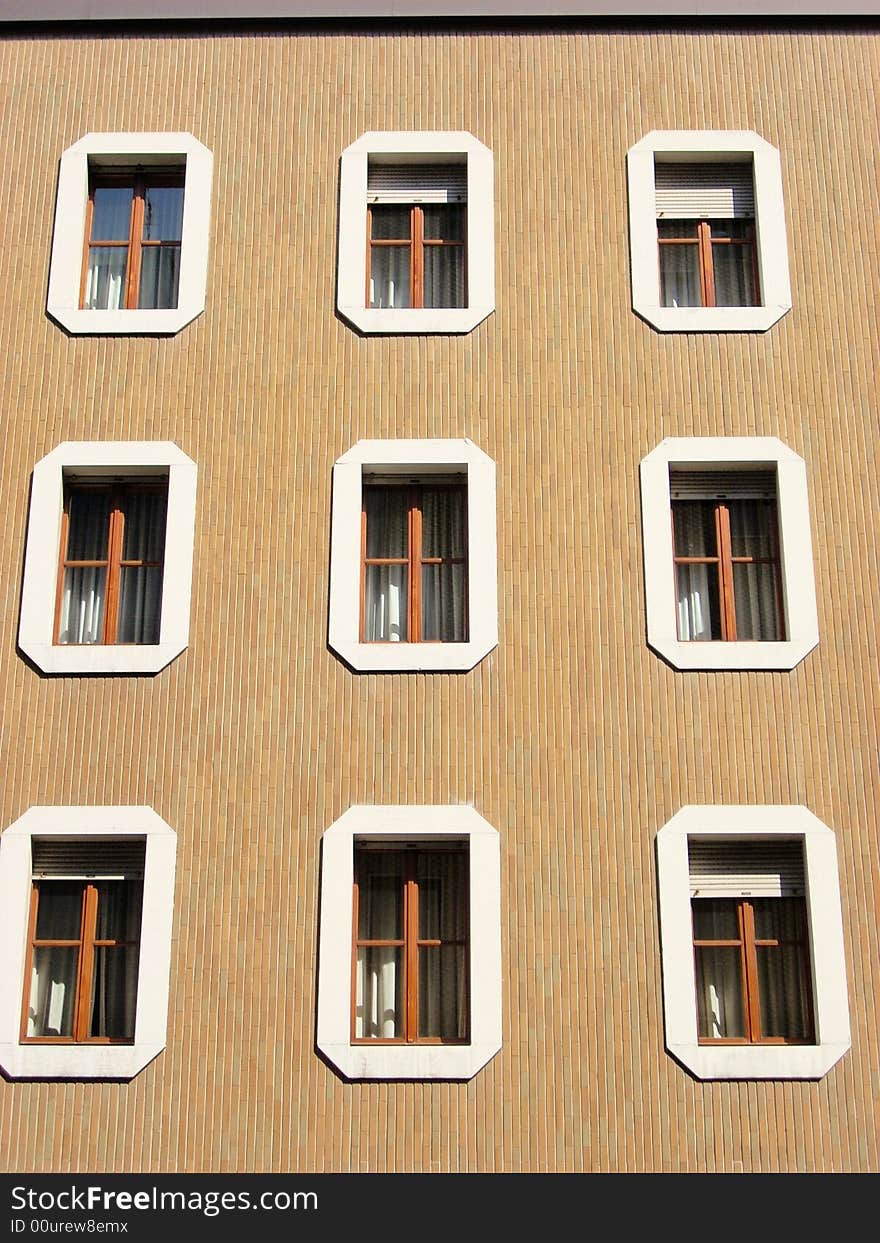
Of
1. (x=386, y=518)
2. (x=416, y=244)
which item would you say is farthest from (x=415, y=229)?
(x=386, y=518)

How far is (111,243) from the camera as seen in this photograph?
14.1 metres

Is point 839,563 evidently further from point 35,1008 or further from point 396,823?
point 35,1008

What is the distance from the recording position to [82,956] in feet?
39.6

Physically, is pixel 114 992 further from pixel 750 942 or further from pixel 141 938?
pixel 750 942

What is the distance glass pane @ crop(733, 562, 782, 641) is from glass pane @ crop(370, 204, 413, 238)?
4902 millimetres

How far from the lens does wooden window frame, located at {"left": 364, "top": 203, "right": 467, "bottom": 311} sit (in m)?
13.8

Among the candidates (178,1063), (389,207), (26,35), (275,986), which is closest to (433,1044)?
(275,986)

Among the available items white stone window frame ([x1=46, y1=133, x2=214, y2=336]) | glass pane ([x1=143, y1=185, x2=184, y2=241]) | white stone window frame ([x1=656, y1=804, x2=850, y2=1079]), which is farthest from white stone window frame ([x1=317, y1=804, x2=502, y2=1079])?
glass pane ([x1=143, y1=185, x2=184, y2=241])

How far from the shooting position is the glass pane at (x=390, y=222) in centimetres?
1416

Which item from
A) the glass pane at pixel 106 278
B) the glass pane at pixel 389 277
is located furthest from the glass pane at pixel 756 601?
the glass pane at pixel 106 278

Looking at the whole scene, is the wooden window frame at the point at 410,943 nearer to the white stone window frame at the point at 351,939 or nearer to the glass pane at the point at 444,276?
the white stone window frame at the point at 351,939

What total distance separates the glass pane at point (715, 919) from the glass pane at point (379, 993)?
2685mm

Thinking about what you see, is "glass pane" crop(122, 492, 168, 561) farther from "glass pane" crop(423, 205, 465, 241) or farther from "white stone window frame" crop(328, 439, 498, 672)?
"glass pane" crop(423, 205, 465, 241)

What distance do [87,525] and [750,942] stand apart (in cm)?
741
